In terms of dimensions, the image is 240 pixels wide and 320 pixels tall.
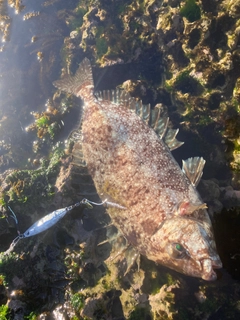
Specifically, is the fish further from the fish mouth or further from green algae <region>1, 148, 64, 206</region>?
green algae <region>1, 148, 64, 206</region>

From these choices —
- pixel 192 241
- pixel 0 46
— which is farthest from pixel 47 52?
pixel 192 241

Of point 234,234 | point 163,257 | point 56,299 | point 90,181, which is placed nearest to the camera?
point 163,257

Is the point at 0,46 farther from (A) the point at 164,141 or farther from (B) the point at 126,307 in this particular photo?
(B) the point at 126,307

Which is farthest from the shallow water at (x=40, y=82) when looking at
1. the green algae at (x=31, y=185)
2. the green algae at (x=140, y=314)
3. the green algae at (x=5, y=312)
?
the green algae at (x=5, y=312)

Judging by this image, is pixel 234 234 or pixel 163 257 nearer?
pixel 163 257

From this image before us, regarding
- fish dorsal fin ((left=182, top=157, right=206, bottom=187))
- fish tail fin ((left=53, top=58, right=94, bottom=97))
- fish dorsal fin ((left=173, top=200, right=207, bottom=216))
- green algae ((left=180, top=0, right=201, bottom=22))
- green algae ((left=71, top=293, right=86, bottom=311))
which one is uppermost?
green algae ((left=180, top=0, right=201, bottom=22))

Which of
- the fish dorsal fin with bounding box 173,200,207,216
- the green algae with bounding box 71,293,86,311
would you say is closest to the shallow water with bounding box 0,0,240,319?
the green algae with bounding box 71,293,86,311

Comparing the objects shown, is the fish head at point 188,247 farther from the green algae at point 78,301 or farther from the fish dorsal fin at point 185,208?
the green algae at point 78,301
